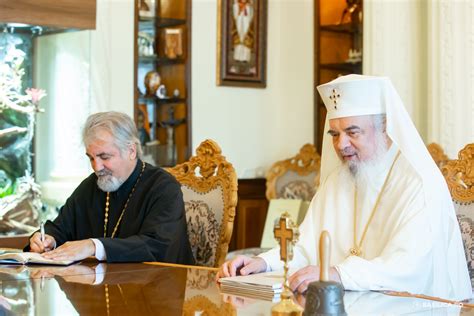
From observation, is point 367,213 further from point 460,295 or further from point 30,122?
point 30,122

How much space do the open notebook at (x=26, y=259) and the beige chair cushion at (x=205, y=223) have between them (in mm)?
899

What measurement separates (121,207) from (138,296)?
66.1 inches

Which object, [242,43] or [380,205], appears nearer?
[380,205]

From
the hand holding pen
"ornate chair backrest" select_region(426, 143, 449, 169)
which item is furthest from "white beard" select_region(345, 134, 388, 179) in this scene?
"ornate chair backrest" select_region(426, 143, 449, 169)

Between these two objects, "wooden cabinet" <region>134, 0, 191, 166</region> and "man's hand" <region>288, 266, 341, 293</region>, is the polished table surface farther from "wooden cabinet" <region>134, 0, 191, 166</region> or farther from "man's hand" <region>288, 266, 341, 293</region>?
"wooden cabinet" <region>134, 0, 191, 166</region>

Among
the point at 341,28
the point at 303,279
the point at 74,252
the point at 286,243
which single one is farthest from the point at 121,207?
the point at 341,28

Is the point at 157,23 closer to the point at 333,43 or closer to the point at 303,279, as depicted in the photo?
the point at 333,43

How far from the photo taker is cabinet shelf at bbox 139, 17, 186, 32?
7.95m

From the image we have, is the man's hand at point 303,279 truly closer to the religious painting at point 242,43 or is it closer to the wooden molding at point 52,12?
the wooden molding at point 52,12

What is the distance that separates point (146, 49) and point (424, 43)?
7.53 feet

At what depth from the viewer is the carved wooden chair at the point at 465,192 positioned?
13.6 ft

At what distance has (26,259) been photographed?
4.30m

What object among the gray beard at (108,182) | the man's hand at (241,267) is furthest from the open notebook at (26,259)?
the man's hand at (241,267)

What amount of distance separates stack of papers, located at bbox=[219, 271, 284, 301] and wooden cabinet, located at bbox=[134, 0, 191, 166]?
14.6 ft
